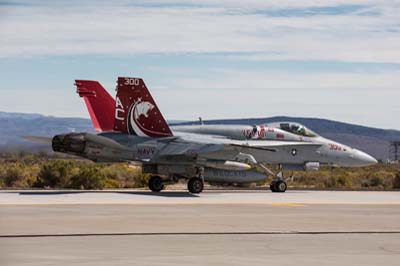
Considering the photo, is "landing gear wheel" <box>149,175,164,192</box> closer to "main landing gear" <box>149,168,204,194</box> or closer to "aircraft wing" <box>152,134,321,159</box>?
"main landing gear" <box>149,168,204,194</box>

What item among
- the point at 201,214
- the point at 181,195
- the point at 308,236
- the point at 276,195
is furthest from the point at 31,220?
the point at 276,195

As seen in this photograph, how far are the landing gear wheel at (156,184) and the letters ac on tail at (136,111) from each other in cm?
183

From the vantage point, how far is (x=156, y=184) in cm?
3606

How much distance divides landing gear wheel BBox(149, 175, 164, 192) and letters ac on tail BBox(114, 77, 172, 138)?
5.99 feet

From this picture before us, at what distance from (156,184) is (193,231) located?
17346 millimetres

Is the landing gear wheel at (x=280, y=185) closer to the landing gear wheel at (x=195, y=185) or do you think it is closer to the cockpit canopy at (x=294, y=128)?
the cockpit canopy at (x=294, y=128)

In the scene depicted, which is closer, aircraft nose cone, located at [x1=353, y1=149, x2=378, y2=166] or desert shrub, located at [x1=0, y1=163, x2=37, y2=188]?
aircraft nose cone, located at [x1=353, y1=149, x2=378, y2=166]

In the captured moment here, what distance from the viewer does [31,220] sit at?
20.7 meters

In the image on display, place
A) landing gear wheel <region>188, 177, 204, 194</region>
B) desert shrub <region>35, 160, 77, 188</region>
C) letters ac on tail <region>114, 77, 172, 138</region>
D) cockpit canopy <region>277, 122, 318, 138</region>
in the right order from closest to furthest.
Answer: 1. landing gear wheel <region>188, 177, 204, 194</region>
2. letters ac on tail <region>114, 77, 172, 138</region>
3. cockpit canopy <region>277, 122, 318, 138</region>
4. desert shrub <region>35, 160, 77, 188</region>

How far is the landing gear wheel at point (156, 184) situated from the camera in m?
36.0

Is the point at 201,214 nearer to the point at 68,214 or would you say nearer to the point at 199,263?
the point at 68,214

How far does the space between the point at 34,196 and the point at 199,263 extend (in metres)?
17.4

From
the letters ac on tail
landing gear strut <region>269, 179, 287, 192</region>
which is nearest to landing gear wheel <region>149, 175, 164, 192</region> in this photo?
the letters ac on tail

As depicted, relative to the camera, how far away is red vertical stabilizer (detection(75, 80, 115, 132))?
39.4 meters
